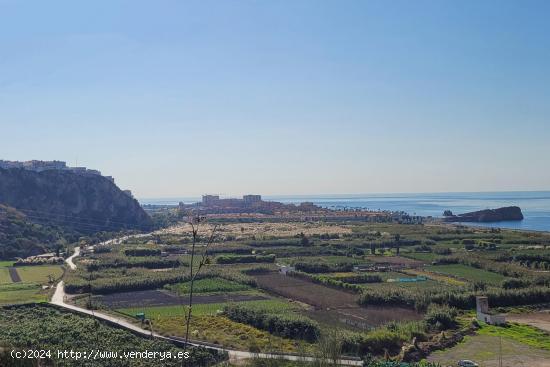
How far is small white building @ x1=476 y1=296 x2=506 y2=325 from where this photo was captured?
97.7 feet

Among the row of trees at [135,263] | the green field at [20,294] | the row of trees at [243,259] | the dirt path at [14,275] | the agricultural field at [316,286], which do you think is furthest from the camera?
the row of trees at [243,259]

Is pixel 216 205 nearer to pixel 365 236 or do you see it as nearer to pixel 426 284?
pixel 365 236

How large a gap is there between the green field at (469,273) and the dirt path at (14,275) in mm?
34974

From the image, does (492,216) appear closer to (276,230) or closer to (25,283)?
(276,230)

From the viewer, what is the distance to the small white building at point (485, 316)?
97.7ft

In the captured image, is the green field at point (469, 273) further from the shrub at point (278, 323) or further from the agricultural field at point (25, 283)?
the agricultural field at point (25, 283)

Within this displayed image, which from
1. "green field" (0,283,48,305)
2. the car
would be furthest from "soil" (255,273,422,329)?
"green field" (0,283,48,305)

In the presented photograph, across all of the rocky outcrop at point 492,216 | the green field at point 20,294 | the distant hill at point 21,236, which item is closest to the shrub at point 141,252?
the distant hill at point 21,236

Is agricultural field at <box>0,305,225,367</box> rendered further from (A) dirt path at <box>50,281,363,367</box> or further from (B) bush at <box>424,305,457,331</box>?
(B) bush at <box>424,305,457,331</box>

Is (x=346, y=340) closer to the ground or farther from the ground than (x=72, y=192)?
closer to the ground

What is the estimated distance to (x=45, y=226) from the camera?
7844 centimetres

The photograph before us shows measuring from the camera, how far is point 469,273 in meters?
47.3

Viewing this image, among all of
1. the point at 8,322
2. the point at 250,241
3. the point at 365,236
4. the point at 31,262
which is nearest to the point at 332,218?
the point at 365,236

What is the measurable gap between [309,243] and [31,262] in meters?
31.3
